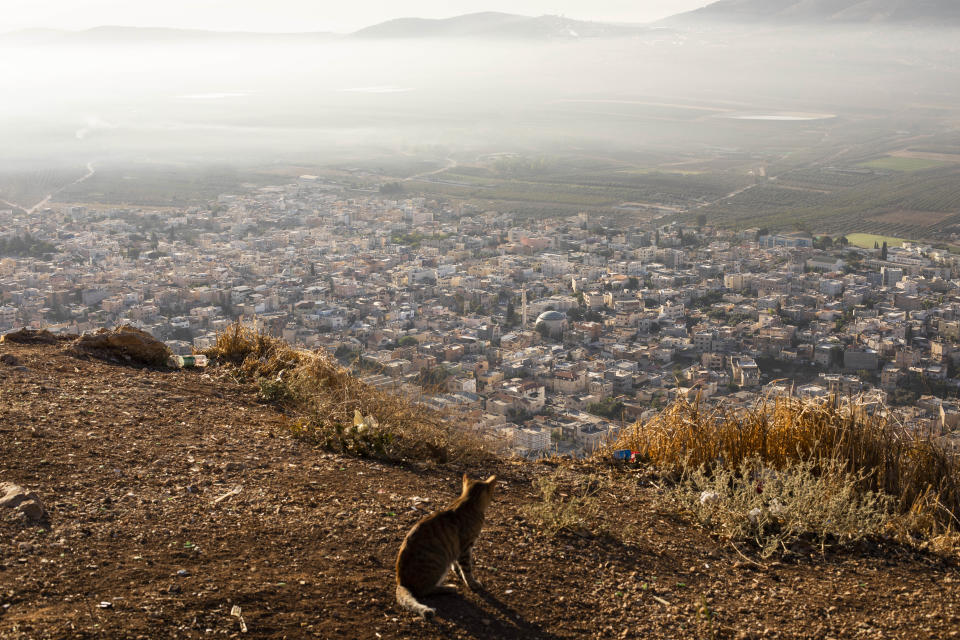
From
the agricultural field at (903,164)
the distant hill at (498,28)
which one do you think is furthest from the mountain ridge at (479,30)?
Result: the agricultural field at (903,164)

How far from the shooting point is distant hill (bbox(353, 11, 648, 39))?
10406cm

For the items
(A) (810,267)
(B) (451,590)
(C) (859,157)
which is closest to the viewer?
(B) (451,590)

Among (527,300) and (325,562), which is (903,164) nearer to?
(527,300)

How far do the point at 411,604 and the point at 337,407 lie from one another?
219cm

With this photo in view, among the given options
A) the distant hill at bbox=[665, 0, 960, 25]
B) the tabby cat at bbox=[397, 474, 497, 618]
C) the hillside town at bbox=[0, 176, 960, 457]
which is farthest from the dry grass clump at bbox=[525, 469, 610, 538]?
the distant hill at bbox=[665, 0, 960, 25]

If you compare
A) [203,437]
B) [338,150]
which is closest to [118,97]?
[338,150]

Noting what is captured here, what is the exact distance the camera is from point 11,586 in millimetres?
2326

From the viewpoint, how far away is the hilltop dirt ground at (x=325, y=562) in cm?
232

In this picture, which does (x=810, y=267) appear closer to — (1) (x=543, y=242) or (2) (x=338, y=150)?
(1) (x=543, y=242)

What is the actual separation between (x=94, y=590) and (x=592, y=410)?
30.9 ft

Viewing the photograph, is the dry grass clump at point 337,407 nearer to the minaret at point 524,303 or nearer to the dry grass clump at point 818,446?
the dry grass clump at point 818,446

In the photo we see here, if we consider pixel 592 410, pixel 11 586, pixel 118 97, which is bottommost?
pixel 592 410

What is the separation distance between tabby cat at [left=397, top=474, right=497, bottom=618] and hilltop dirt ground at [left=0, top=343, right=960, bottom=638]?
55 millimetres

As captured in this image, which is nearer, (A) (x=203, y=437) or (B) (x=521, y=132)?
(A) (x=203, y=437)
